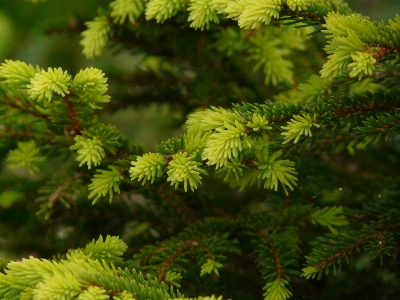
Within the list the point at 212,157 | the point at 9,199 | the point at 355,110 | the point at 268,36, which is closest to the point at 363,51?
the point at 355,110

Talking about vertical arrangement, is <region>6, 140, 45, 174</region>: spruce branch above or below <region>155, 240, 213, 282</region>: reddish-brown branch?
above

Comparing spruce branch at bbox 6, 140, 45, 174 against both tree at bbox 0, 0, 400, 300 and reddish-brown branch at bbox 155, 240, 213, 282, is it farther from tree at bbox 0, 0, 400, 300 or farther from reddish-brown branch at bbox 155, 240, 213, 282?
reddish-brown branch at bbox 155, 240, 213, 282

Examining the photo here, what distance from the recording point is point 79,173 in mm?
1063

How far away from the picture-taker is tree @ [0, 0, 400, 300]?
0.78 metres

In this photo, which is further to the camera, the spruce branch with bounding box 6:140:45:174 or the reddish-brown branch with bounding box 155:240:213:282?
the spruce branch with bounding box 6:140:45:174

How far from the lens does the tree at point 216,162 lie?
781 millimetres

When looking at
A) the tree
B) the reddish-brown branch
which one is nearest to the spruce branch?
the tree

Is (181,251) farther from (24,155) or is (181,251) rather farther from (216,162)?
(24,155)

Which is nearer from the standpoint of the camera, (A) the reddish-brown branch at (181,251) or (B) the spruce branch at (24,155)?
(A) the reddish-brown branch at (181,251)

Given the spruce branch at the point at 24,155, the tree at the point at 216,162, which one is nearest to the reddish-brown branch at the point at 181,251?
the tree at the point at 216,162

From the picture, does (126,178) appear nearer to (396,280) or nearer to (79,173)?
(79,173)

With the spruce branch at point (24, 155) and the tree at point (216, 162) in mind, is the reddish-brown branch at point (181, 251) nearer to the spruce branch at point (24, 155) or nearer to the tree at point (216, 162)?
the tree at point (216, 162)

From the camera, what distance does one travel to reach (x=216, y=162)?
2.53ft

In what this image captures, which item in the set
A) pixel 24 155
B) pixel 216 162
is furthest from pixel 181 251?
pixel 24 155
